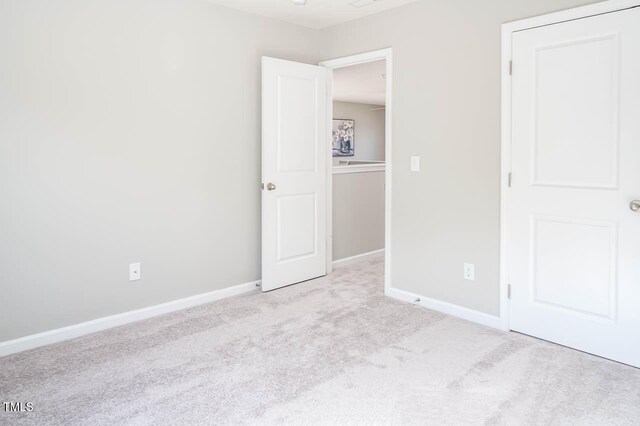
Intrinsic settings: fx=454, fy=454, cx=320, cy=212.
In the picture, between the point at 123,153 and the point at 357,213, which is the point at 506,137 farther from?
the point at 123,153

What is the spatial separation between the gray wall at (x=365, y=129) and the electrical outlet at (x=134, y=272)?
261 inches

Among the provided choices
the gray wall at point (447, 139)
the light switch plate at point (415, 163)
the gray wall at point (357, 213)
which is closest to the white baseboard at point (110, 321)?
the gray wall at point (357, 213)

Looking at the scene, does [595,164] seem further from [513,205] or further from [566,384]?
[566,384]

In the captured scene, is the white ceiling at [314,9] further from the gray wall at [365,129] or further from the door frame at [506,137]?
the gray wall at [365,129]

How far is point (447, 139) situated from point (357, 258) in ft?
6.56

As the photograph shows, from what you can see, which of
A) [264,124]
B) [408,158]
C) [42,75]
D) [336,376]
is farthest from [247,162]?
[336,376]

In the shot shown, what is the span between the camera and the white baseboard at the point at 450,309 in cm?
311

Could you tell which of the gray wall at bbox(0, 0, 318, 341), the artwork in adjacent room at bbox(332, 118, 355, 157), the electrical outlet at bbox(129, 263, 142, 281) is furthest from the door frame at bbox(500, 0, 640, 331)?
the artwork in adjacent room at bbox(332, 118, 355, 157)

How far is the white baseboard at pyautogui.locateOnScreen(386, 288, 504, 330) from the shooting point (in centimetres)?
311

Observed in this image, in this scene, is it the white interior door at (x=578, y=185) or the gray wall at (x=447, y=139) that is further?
the gray wall at (x=447, y=139)

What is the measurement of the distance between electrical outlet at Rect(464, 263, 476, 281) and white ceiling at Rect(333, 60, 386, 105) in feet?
7.36

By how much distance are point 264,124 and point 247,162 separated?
350mm

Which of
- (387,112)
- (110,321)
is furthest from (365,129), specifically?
(110,321)

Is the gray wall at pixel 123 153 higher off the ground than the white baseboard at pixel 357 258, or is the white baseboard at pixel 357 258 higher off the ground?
the gray wall at pixel 123 153
